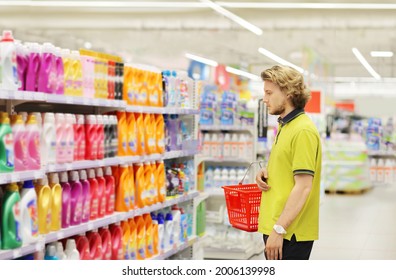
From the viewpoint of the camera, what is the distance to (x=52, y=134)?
3.86 metres

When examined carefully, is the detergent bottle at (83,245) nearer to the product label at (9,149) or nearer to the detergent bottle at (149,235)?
the detergent bottle at (149,235)

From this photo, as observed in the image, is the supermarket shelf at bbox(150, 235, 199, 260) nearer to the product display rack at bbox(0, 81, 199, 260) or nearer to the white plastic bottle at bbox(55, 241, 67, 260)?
the product display rack at bbox(0, 81, 199, 260)

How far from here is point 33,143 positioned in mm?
3635

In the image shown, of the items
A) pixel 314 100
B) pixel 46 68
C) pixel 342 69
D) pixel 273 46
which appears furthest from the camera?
pixel 342 69

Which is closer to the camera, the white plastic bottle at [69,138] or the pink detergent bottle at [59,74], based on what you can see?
the pink detergent bottle at [59,74]

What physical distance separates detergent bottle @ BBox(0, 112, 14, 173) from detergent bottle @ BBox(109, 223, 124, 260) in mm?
1393

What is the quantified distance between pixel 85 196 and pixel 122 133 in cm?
65

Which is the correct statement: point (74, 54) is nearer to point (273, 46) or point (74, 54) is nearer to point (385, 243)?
point (385, 243)

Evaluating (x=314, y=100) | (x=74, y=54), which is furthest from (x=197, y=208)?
(x=314, y=100)

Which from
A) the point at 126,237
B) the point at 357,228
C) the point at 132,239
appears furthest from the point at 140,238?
the point at 357,228

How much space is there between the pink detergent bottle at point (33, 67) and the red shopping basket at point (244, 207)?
1.22 metres

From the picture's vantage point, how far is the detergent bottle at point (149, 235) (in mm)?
5129

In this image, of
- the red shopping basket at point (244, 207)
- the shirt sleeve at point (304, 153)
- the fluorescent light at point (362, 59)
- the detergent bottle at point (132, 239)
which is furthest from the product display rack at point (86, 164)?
the fluorescent light at point (362, 59)
